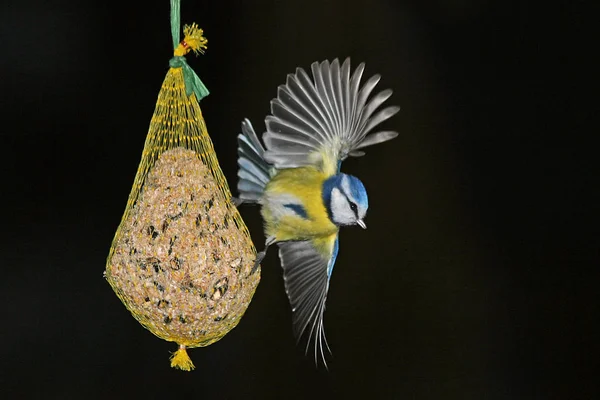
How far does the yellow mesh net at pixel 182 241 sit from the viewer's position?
1964 mm

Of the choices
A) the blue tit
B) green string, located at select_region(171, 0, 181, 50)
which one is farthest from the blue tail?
green string, located at select_region(171, 0, 181, 50)

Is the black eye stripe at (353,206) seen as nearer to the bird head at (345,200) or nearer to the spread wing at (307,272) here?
the bird head at (345,200)

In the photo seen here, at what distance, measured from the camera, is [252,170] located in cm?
241

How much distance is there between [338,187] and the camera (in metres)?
2.13

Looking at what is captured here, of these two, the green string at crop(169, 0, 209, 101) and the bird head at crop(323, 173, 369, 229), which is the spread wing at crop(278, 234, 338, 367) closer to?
the bird head at crop(323, 173, 369, 229)

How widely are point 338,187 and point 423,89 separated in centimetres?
176

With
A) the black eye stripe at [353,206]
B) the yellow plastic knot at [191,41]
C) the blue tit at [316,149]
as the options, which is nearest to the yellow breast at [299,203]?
the blue tit at [316,149]

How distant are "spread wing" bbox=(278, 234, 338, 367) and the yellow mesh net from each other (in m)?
0.36

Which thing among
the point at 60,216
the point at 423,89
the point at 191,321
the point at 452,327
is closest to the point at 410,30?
the point at 423,89

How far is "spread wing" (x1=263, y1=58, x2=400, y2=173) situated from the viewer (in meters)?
2.16

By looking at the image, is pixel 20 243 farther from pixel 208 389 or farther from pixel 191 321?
pixel 191 321

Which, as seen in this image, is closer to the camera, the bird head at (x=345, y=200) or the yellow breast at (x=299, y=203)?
the bird head at (x=345, y=200)

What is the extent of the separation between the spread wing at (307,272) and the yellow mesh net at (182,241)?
0.36m

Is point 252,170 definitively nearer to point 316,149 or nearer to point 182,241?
point 316,149
